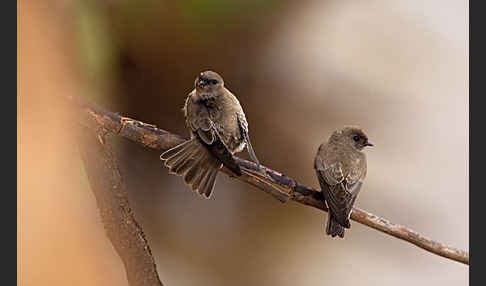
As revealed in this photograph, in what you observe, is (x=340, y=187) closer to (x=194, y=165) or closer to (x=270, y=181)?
(x=270, y=181)

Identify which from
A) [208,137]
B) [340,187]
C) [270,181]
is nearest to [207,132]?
[208,137]

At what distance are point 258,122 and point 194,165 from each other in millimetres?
255

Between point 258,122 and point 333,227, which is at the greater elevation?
point 258,122

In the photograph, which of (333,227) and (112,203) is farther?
(333,227)

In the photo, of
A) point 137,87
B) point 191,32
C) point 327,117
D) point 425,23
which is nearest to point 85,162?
point 137,87

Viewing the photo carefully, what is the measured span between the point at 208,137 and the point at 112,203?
0.23 meters

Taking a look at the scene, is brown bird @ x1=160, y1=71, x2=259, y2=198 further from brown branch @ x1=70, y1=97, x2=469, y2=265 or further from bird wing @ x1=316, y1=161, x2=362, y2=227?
bird wing @ x1=316, y1=161, x2=362, y2=227

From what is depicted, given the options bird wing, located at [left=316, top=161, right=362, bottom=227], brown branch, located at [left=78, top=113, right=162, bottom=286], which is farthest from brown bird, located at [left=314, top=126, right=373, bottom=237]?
brown branch, located at [left=78, top=113, right=162, bottom=286]

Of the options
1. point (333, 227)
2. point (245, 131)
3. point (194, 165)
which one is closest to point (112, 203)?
point (194, 165)

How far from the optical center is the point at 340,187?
137 centimetres

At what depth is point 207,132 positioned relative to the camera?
1256mm

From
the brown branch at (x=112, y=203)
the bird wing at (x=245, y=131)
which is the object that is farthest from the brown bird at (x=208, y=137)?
the brown branch at (x=112, y=203)

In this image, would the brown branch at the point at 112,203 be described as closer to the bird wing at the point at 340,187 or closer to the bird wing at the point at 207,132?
the bird wing at the point at 207,132

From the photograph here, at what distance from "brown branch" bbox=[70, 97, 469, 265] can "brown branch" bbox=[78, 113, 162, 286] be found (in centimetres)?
3
